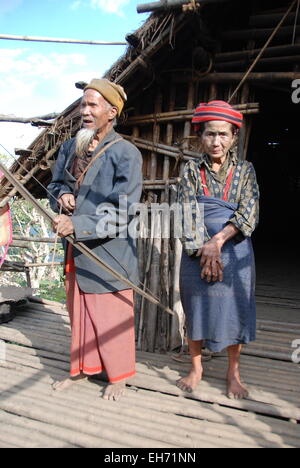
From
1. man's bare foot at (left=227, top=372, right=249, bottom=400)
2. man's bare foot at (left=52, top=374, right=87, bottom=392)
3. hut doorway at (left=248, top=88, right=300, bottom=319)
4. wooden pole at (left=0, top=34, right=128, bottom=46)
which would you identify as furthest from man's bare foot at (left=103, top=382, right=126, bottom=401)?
hut doorway at (left=248, top=88, right=300, bottom=319)

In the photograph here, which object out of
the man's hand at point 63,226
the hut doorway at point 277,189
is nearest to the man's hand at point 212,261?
the man's hand at point 63,226

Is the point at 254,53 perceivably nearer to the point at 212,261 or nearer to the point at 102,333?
the point at 212,261

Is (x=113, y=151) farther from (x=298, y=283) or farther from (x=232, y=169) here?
(x=298, y=283)

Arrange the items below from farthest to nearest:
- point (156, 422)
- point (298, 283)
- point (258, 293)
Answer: point (298, 283) → point (258, 293) → point (156, 422)

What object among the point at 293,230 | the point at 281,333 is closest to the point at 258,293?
the point at 281,333

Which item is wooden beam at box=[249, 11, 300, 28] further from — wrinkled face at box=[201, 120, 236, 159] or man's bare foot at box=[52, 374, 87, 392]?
man's bare foot at box=[52, 374, 87, 392]

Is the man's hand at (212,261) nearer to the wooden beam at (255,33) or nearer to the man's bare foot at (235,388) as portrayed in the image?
the man's bare foot at (235,388)

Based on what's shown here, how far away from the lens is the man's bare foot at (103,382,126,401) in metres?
2.42

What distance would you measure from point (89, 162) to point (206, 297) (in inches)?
47.3

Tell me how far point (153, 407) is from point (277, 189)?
434 inches

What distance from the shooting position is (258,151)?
10227 mm

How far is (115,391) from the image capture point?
2455 mm

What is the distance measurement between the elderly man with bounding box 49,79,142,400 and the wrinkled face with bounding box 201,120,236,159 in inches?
18.8

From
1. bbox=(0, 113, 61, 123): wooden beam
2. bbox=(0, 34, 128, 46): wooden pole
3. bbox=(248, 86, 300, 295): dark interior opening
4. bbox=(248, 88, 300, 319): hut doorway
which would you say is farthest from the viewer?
bbox=(248, 86, 300, 295): dark interior opening
